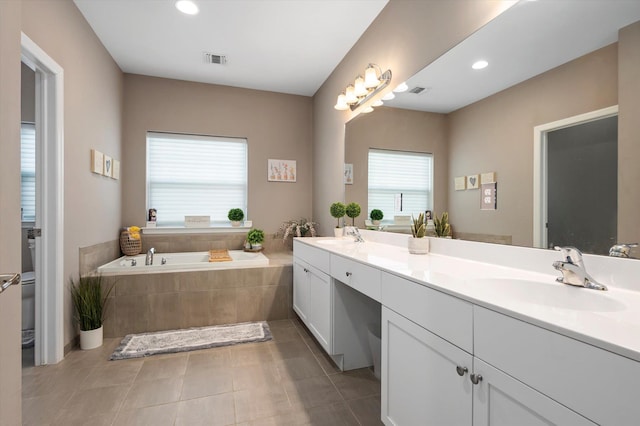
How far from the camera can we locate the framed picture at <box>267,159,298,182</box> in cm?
394

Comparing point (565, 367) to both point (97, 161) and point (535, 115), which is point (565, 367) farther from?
point (97, 161)

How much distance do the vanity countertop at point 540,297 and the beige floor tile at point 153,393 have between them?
52.9 inches

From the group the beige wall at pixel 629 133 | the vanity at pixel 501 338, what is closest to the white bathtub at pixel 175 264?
the vanity at pixel 501 338

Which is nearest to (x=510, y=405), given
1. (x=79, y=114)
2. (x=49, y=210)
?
(x=49, y=210)

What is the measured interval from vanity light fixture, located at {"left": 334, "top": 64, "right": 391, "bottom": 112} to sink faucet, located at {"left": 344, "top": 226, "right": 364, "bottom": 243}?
1.06 m

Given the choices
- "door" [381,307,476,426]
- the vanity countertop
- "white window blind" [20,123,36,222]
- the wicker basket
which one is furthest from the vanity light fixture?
"white window blind" [20,123,36,222]

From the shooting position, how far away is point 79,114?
2.45 m

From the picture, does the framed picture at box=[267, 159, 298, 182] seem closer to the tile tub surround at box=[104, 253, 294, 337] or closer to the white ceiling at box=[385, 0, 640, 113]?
the tile tub surround at box=[104, 253, 294, 337]

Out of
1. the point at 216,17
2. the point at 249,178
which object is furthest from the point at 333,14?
the point at 249,178

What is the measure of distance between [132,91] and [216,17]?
1.61m

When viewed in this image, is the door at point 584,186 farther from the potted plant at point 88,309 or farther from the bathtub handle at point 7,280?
the potted plant at point 88,309

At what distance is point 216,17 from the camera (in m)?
2.47

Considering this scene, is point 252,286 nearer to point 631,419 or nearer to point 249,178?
point 249,178

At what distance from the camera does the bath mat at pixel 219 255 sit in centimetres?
319
